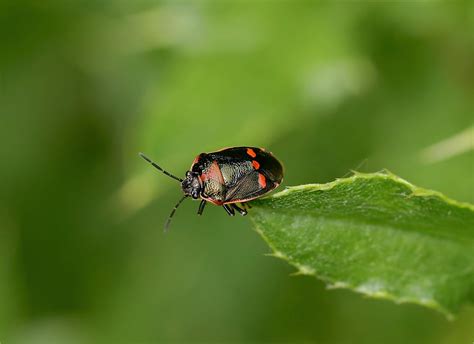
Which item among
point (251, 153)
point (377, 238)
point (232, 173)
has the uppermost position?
point (251, 153)

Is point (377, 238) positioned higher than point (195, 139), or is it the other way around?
point (195, 139)

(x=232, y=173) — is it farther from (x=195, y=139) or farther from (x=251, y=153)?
(x=195, y=139)

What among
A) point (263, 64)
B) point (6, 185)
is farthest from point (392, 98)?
point (6, 185)

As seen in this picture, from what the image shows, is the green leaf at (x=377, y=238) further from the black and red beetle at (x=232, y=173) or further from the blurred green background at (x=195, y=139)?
the black and red beetle at (x=232, y=173)

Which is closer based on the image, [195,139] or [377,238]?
[377,238]

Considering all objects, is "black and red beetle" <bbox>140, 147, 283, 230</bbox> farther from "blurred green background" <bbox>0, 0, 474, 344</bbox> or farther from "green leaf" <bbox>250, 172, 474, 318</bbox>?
"green leaf" <bbox>250, 172, 474, 318</bbox>

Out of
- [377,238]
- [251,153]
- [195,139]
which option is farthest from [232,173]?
[377,238]
